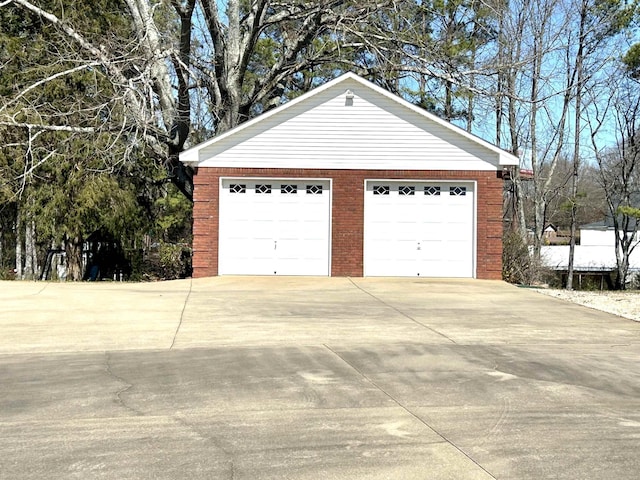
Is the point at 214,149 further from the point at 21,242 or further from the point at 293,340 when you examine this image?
the point at 293,340

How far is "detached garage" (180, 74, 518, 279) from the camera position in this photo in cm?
1791

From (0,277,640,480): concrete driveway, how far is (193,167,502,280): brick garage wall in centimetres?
524

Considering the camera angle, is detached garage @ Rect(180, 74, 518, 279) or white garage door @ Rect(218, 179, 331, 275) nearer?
detached garage @ Rect(180, 74, 518, 279)

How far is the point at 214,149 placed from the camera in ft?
58.6

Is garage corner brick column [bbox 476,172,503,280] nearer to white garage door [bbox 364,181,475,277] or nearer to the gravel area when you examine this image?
white garage door [bbox 364,181,475,277]

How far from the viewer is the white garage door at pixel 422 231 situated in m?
18.1

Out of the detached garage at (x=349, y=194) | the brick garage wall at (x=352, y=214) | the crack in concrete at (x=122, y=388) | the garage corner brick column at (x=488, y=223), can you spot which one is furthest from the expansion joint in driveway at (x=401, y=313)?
the crack in concrete at (x=122, y=388)

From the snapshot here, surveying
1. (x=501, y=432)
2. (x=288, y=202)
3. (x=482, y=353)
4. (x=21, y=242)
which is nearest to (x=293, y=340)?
(x=482, y=353)

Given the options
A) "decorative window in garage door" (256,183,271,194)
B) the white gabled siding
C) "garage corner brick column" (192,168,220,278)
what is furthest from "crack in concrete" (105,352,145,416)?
the white gabled siding

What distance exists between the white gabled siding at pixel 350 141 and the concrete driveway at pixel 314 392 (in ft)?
20.1

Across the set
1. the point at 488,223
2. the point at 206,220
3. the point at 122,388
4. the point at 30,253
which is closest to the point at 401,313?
the point at 122,388

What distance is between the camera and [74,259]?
2159 centimetres

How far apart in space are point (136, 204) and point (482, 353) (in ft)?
49.9

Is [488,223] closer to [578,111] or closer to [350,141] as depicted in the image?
[350,141]
